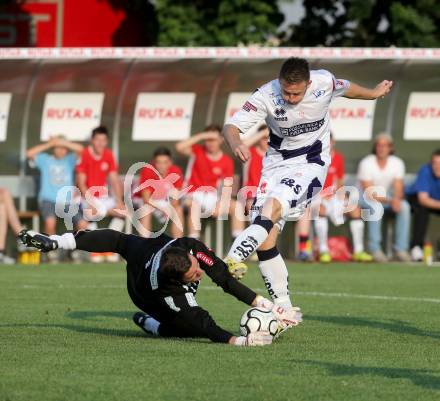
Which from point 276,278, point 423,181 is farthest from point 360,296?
point 423,181

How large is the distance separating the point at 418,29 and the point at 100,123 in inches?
264

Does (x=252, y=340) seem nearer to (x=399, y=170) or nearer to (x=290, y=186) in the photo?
(x=290, y=186)

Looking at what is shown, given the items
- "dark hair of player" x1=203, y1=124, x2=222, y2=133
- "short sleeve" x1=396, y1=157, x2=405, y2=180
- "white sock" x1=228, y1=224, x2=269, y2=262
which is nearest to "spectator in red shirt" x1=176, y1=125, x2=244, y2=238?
"dark hair of player" x1=203, y1=124, x2=222, y2=133

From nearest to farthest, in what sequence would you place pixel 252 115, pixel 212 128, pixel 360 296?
pixel 252 115, pixel 360 296, pixel 212 128

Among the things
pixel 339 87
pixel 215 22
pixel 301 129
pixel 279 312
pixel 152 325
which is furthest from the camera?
pixel 215 22

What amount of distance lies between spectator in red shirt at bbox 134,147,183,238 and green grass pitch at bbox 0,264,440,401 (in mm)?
5765

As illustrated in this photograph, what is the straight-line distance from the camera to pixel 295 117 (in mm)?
10312

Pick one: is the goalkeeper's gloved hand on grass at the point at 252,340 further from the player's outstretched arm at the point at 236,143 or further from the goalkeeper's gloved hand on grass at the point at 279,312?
the player's outstretched arm at the point at 236,143

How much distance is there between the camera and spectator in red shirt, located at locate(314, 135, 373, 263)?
67.6 ft

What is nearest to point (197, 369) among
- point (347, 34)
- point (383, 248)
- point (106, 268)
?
point (106, 268)

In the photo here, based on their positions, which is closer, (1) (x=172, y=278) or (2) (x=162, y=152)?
(1) (x=172, y=278)

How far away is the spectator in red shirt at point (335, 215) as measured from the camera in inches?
811

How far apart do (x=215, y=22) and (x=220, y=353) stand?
17.7m

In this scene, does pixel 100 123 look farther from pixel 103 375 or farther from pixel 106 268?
pixel 103 375
